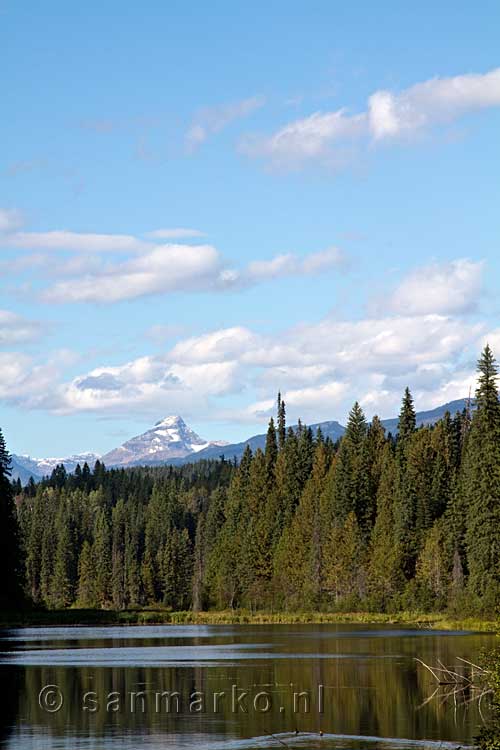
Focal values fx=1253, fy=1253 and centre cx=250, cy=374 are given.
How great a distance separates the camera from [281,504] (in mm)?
176625

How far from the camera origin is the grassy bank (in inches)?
4395

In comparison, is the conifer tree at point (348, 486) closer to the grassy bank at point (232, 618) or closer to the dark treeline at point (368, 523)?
the dark treeline at point (368, 523)

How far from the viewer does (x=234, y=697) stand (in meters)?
52.1

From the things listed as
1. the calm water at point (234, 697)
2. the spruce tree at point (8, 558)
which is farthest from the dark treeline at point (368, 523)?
the calm water at point (234, 697)

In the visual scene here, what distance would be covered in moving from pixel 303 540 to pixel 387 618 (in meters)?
34.6

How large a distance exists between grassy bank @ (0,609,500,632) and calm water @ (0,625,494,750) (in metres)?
26.8

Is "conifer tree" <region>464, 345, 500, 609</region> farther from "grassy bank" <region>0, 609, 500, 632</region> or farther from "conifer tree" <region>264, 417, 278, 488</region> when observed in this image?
"conifer tree" <region>264, 417, 278, 488</region>

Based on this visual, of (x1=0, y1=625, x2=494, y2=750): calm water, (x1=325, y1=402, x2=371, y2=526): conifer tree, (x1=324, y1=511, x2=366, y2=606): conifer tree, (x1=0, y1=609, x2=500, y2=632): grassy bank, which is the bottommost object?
(x1=0, y1=609, x2=500, y2=632): grassy bank

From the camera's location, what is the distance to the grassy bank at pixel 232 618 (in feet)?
366

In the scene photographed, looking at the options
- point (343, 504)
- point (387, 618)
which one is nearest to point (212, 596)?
point (343, 504)

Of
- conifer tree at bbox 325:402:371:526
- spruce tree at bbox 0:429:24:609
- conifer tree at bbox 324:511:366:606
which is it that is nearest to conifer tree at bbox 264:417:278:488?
conifer tree at bbox 325:402:371:526

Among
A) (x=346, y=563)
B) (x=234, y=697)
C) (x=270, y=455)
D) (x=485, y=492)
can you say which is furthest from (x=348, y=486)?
(x=234, y=697)

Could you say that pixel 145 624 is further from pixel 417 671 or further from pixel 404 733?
pixel 404 733

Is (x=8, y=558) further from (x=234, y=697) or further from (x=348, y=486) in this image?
(x=234, y=697)
